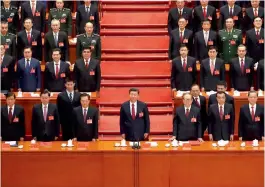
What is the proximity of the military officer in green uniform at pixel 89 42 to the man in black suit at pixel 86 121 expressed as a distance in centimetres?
171

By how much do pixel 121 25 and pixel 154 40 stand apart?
0.69 meters

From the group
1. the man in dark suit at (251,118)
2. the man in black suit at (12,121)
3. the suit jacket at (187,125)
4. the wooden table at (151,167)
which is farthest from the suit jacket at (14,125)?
the man in dark suit at (251,118)

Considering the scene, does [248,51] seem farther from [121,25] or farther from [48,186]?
[48,186]

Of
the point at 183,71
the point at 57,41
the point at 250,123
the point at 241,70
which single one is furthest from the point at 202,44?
the point at 57,41

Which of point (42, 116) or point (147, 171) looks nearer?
point (147, 171)

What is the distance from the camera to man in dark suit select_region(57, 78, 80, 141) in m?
10.2

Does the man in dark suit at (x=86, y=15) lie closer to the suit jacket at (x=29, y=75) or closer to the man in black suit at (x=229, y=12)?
→ the suit jacket at (x=29, y=75)

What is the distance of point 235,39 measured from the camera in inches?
447

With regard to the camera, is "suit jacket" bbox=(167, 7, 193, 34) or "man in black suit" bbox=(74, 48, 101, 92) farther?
"suit jacket" bbox=(167, 7, 193, 34)

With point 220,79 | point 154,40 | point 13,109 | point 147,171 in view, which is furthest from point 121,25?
point 147,171

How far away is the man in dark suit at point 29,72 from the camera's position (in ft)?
35.5

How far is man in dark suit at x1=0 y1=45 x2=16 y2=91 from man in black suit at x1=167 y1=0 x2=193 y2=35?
2747mm

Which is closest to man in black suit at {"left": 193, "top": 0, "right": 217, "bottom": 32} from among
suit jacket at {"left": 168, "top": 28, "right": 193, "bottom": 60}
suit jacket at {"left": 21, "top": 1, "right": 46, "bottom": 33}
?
suit jacket at {"left": 168, "top": 28, "right": 193, "bottom": 60}

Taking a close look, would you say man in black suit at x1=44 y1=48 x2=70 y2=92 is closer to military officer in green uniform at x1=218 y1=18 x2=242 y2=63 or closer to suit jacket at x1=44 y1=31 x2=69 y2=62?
suit jacket at x1=44 y1=31 x2=69 y2=62
